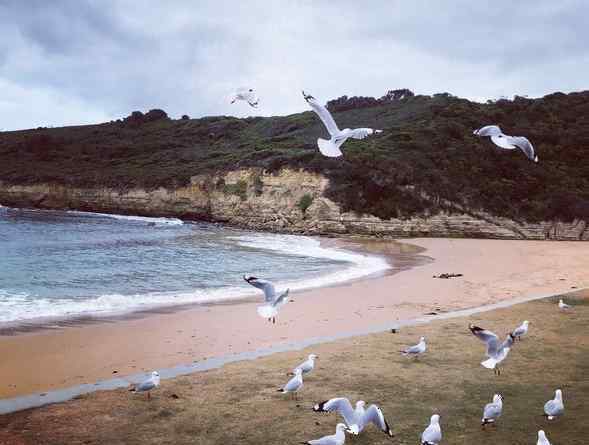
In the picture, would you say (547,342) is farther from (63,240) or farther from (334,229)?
(334,229)

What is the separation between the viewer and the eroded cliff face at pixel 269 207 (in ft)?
134

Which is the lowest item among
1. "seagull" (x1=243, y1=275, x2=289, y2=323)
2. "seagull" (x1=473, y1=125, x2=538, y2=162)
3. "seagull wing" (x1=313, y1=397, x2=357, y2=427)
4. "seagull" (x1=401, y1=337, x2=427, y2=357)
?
"seagull" (x1=401, y1=337, x2=427, y2=357)

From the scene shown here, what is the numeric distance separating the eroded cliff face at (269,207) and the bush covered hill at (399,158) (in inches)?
39.1

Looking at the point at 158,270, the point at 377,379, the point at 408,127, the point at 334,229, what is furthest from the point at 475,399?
the point at 408,127

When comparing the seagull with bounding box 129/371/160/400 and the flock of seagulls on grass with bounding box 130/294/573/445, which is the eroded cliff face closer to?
the flock of seagulls on grass with bounding box 130/294/573/445

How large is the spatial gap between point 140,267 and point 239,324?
11.1 meters

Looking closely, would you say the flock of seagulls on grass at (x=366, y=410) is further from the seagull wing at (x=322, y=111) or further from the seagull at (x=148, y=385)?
the seagull wing at (x=322, y=111)

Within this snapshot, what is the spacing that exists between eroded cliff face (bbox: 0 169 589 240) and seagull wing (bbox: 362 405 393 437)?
35261mm

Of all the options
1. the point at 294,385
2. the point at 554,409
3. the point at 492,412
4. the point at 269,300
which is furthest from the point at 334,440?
the point at 269,300

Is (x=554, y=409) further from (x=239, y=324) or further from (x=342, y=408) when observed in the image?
(x=239, y=324)

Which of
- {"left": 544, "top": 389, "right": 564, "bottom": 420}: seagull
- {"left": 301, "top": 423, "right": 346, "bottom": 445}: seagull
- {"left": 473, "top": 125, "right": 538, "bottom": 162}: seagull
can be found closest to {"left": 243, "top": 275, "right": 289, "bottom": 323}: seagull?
{"left": 301, "top": 423, "right": 346, "bottom": 445}: seagull

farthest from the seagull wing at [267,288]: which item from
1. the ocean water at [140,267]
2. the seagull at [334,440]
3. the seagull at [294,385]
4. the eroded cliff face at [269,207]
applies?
the eroded cliff face at [269,207]

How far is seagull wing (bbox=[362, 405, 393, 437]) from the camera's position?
6.24m

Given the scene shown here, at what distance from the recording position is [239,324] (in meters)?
12.7
